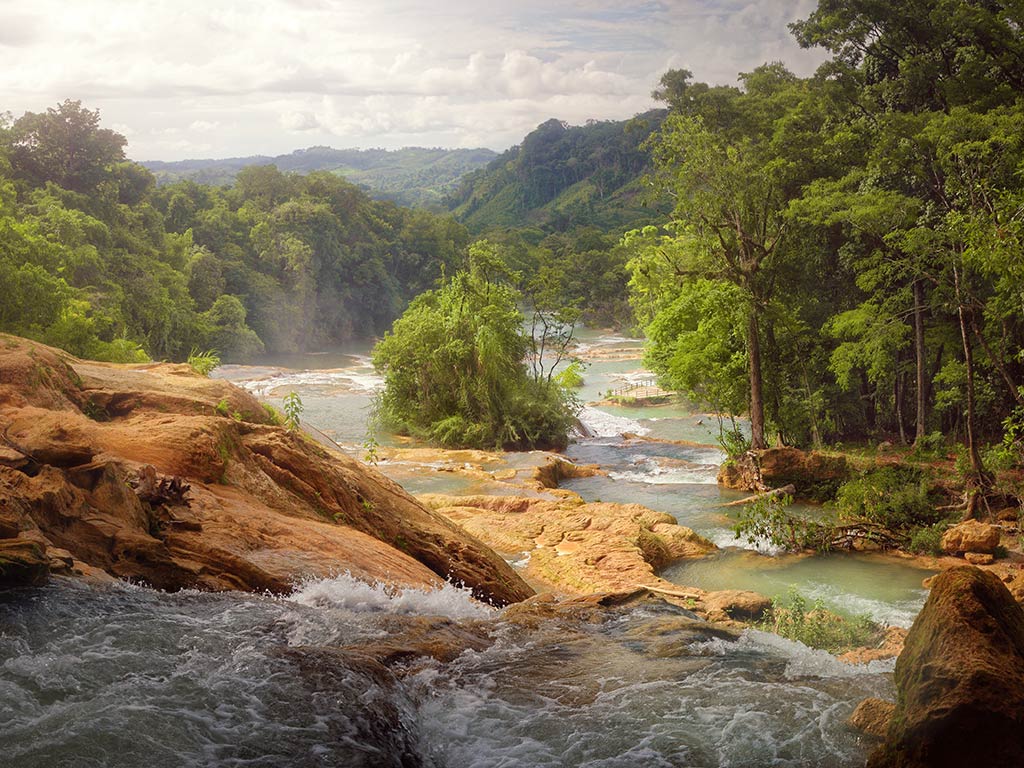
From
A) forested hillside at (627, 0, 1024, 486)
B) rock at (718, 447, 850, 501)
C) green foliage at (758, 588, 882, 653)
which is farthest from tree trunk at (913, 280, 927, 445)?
green foliage at (758, 588, 882, 653)

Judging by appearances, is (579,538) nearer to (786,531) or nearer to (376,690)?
(786,531)

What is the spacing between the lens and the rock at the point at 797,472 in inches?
801

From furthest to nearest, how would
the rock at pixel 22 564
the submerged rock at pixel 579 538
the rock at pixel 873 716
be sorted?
the submerged rock at pixel 579 538, the rock at pixel 22 564, the rock at pixel 873 716

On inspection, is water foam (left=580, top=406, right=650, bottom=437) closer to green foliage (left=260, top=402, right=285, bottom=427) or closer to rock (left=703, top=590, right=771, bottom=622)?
rock (left=703, top=590, right=771, bottom=622)

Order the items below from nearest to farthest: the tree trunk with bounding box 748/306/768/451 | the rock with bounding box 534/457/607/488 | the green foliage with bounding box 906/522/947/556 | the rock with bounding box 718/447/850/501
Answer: the green foliage with bounding box 906/522/947/556 < the rock with bounding box 718/447/850/501 < the rock with bounding box 534/457/607/488 < the tree trunk with bounding box 748/306/768/451

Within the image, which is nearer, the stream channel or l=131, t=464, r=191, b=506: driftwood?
the stream channel

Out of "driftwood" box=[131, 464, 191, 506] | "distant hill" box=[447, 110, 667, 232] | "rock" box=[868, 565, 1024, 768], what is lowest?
"rock" box=[868, 565, 1024, 768]

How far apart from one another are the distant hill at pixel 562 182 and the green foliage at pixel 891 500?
3759 inches

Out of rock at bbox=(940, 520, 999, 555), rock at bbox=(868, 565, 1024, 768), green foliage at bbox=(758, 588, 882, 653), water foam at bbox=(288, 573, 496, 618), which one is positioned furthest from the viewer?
rock at bbox=(940, 520, 999, 555)

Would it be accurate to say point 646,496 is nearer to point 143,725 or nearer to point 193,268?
point 143,725

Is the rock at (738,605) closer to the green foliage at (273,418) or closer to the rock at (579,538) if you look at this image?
the rock at (579,538)

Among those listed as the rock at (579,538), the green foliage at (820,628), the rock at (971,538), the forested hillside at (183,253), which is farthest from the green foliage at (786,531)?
the forested hillside at (183,253)

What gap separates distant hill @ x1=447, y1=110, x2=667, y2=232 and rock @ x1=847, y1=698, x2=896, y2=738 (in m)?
109

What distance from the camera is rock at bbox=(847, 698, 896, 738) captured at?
4926mm
